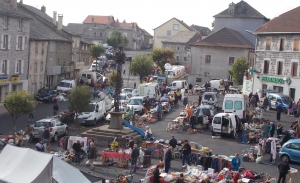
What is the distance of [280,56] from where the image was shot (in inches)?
1858

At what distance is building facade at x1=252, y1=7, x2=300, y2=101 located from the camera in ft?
150

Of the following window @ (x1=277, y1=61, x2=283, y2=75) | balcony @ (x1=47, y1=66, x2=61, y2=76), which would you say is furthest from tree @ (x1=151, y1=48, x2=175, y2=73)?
window @ (x1=277, y1=61, x2=283, y2=75)

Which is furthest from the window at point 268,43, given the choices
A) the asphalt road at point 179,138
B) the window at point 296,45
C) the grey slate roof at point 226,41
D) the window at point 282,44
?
the grey slate roof at point 226,41

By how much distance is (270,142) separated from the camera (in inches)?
1043

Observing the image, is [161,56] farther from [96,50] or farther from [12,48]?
[12,48]

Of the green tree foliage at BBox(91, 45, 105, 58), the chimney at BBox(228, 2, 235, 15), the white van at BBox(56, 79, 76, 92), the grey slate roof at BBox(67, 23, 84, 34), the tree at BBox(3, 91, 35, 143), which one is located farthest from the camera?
the grey slate roof at BBox(67, 23, 84, 34)

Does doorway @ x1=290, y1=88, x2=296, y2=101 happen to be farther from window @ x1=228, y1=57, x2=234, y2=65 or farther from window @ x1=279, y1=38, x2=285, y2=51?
window @ x1=228, y1=57, x2=234, y2=65

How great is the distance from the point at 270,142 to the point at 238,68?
32920 mm

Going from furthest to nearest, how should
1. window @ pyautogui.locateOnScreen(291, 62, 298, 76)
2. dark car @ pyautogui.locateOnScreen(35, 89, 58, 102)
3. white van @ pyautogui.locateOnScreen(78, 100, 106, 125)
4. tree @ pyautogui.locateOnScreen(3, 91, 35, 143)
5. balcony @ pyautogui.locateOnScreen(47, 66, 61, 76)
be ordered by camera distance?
balcony @ pyautogui.locateOnScreen(47, 66, 61, 76)
dark car @ pyautogui.locateOnScreen(35, 89, 58, 102)
window @ pyautogui.locateOnScreen(291, 62, 298, 76)
white van @ pyautogui.locateOnScreen(78, 100, 106, 125)
tree @ pyautogui.locateOnScreen(3, 91, 35, 143)

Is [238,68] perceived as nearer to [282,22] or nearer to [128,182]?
[282,22]

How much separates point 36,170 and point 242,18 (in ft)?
200

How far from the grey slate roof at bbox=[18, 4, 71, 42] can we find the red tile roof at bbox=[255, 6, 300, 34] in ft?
77.2

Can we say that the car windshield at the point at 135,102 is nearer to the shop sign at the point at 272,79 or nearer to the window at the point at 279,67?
the shop sign at the point at 272,79

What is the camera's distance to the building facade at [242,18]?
7131cm
